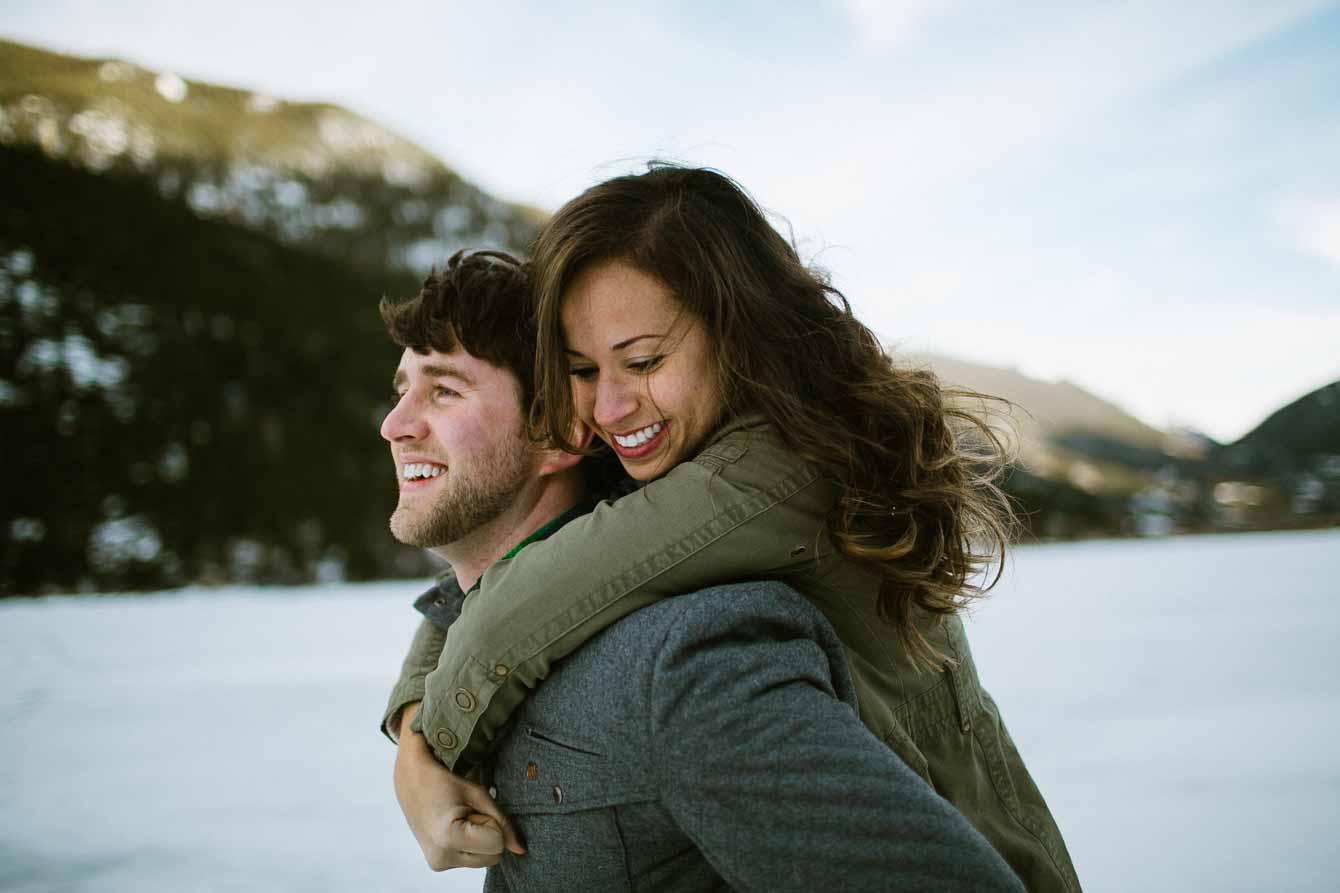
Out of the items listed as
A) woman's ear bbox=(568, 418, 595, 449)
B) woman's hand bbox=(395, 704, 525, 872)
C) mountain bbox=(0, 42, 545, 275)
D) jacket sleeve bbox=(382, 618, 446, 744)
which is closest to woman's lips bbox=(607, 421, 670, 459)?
woman's ear bbox=(568, 418, 595, 449)

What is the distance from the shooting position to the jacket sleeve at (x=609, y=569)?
1.06m

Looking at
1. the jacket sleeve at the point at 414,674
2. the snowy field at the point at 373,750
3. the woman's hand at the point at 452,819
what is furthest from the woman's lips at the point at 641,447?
the snowy field at the point at 373,750

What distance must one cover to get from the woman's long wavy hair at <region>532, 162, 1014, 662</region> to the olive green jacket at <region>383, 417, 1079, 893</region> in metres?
0.05

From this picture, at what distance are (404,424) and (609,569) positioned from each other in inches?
38.6

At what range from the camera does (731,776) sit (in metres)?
0.83

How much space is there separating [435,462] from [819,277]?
910 mm

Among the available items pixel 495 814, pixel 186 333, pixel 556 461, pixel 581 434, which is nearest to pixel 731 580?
pixel 495 814

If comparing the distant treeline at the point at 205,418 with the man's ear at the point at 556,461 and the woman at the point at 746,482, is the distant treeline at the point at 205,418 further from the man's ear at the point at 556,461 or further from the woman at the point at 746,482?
the woman at the point at 746,482

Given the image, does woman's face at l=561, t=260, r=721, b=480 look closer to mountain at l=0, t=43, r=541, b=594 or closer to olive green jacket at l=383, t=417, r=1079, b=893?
olive green jacket at l=383, t=417, r=1079, b=893

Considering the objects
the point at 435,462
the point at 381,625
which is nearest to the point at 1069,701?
the point at 435,462

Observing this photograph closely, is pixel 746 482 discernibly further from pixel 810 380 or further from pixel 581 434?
pixel 581 434

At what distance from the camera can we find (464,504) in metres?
1.83

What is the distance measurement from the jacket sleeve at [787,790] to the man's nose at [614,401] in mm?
625

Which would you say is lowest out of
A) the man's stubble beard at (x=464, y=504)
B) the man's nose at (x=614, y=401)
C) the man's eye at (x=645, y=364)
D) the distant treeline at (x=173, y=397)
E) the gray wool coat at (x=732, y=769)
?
the distant treeline at (x=173, y=397)
